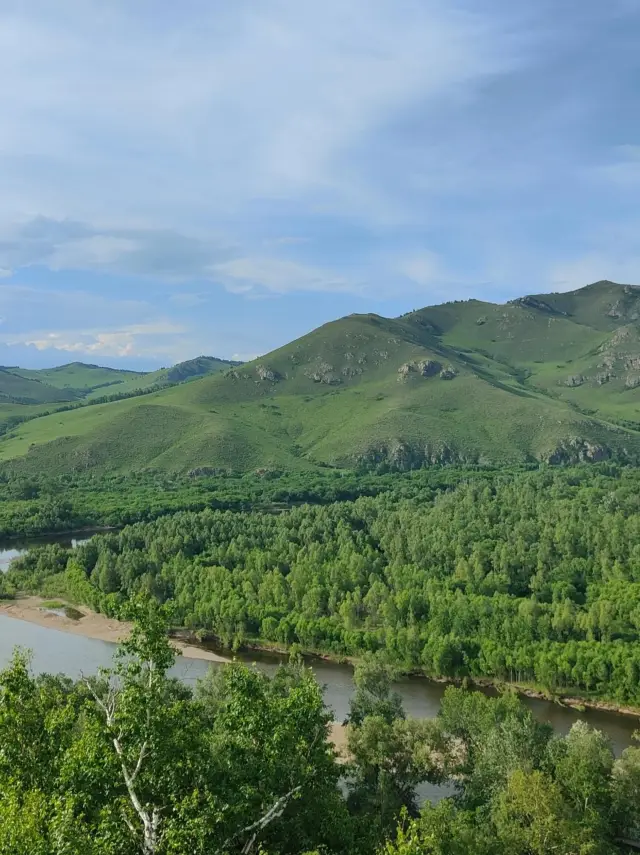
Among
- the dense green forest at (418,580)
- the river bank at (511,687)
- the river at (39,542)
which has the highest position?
the dense green forest at (418,580)

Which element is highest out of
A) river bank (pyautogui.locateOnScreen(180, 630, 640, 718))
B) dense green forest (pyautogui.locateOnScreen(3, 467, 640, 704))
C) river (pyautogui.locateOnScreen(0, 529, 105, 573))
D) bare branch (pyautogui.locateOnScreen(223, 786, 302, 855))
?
bare branch (pyautogui.locateOnScreen(223, 786, 302, 855))

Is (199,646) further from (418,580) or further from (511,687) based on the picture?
(511,687)

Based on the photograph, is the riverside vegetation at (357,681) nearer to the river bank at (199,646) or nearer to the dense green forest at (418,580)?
the dense green forest at (418,580)

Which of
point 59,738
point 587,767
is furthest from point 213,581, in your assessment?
point 59,738

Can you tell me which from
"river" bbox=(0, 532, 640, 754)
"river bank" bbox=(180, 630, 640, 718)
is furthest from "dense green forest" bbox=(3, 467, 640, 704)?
"river" bbox=(0, 532, 640, 754)

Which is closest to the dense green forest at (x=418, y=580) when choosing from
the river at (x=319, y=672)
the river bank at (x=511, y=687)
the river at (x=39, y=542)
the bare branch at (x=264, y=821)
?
the river bank at (x=511, y=687)

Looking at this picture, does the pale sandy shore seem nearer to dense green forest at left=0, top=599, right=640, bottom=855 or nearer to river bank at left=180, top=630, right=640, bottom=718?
river bank at left=180, top=630, right=640, bottom=718

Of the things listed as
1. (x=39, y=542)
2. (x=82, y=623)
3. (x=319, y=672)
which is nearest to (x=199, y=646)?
(x=319, y=672)
